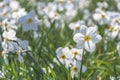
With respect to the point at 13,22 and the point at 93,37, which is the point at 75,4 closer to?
the point at 13,22

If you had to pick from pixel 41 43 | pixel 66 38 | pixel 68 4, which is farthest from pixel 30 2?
pixel 41 43

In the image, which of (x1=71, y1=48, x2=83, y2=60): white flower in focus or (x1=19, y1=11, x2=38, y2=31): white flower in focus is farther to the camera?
(x1=19, y1=11, x2=38, y2=31): white flower in focus

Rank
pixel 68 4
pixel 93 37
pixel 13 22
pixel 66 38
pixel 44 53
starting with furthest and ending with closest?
pixel 68 4, pixel 66 38, pixel 13 22, pixel 44 53, pixel 93 37

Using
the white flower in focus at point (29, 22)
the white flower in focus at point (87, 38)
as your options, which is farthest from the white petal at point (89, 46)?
the white flower in focus at point (29, 22)

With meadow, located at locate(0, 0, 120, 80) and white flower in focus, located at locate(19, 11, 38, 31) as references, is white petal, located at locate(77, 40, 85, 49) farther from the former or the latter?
white flower in focus, located at locate(19, 11, 38, 31)

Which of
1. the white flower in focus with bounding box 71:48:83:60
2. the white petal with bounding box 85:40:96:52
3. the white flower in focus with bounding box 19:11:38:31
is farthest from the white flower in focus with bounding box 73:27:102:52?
the white flower in focus with bounding box 19:11:38:31

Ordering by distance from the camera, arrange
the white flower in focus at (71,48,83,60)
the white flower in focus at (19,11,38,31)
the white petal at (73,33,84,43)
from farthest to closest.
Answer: the white flower in focus at (19,11,38,31), the white flower in focus at (71,48,83,60), the white petal at (73,33,84,43)

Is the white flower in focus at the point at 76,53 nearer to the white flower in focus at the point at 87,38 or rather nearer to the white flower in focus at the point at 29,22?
the white flower in focus at the point at 87,38

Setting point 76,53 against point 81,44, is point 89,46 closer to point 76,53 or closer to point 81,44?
point 81,44

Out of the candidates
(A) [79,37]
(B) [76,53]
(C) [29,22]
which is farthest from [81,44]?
(C) [29,22]
